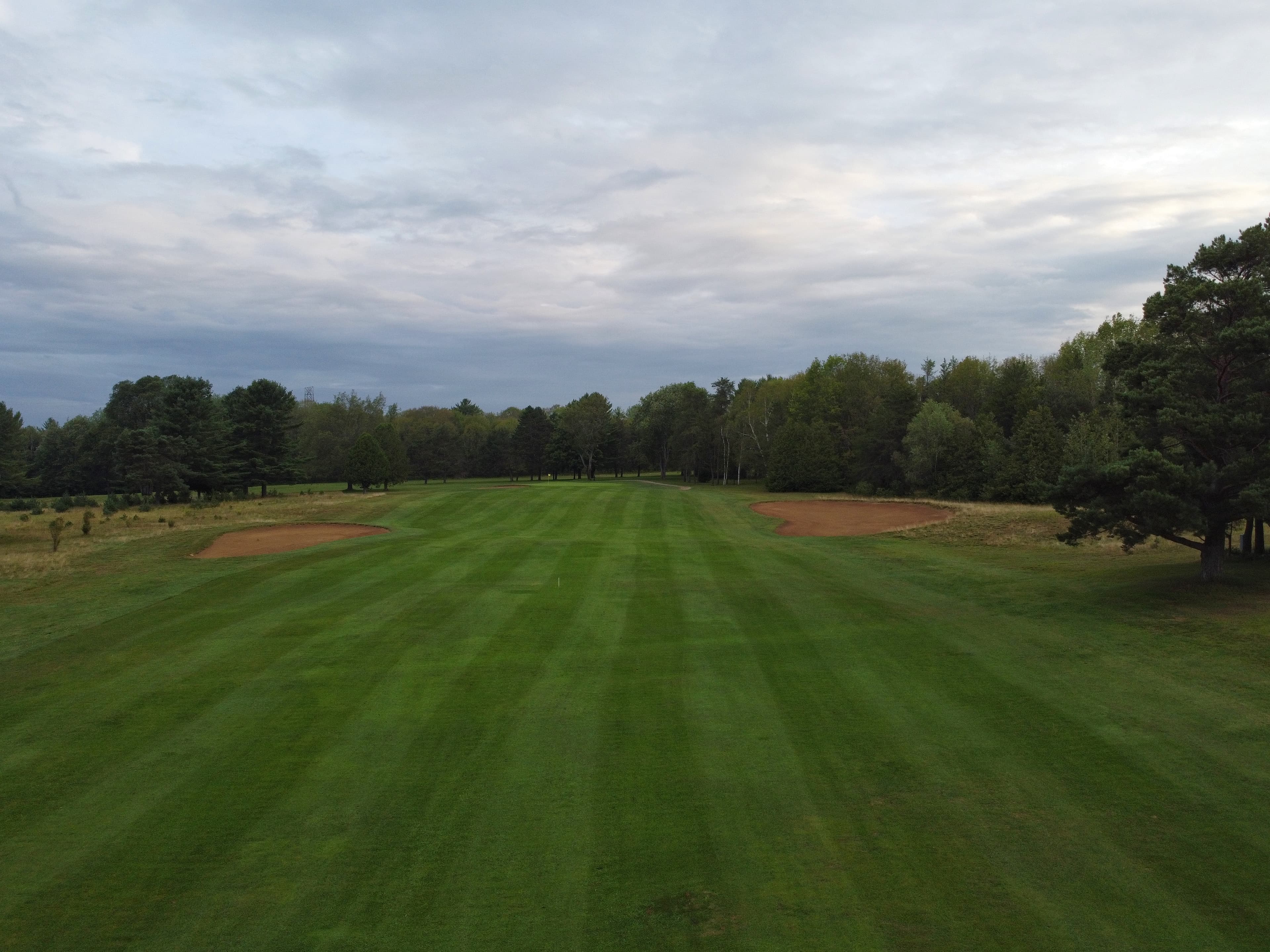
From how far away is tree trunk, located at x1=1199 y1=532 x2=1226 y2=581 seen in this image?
18.6 m

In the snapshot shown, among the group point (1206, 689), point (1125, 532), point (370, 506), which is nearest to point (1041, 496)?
point (1125, 532)

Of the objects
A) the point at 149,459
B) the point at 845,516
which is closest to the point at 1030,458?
the point at 845,516

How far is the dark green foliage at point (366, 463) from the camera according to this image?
215 ft

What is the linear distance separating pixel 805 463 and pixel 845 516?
25.6 m

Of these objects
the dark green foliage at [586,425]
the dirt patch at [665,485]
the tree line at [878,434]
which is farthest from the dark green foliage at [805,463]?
the dark green foliage at [586,425]

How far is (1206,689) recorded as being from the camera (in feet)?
42.0

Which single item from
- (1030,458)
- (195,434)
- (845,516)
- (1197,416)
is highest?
(195,434)

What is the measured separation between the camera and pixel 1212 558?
62.0 ft

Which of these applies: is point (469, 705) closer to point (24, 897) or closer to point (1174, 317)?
point (24, 897)

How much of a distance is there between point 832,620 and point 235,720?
1263cm

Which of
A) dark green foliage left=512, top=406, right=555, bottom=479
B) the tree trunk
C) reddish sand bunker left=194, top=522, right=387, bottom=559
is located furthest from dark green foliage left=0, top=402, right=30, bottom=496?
dark green foliage left=512, top=406, right=555, bottom=479

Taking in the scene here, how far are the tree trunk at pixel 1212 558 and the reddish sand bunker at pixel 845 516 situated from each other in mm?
19539

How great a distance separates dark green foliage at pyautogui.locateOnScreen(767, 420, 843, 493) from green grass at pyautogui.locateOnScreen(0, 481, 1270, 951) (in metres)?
A: 51.6

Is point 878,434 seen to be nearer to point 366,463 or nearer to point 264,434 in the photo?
point 366,463
